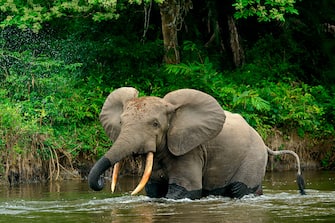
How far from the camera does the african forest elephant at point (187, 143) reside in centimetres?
1123

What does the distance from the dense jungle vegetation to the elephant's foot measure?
482cm

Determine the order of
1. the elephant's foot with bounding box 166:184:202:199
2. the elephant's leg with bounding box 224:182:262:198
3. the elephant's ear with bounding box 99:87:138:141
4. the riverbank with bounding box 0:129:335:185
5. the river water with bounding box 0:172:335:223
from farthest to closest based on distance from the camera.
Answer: the riverbank with bounding box 0:129:335:185
the elephant's leg with bounding box 224:182:262:198
the elephant's ear with bounding box 99:87:138:141
the elephant's foot with bounding box 166:184:202:199
the river water with bounding box 0:172:335:223

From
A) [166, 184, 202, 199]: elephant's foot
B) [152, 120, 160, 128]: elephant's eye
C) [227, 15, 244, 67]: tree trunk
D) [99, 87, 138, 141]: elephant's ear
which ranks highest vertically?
[227, 15, 244, 67]: tree trunk

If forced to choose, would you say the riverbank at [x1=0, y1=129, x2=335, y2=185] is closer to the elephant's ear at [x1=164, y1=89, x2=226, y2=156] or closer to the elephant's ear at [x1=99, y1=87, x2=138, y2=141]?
the elephant's ear at [x1=99, y1=87, x2=138, y2=141]

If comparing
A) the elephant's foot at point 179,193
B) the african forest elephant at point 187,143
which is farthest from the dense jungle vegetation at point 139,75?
the elephant's foot at point 179,193

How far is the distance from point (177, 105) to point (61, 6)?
7408 millimetres

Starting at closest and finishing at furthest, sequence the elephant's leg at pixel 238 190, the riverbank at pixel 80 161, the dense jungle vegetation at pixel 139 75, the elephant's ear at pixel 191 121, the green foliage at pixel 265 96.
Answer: the elephant's ear at pixel 191 121 → the elephant's leg at pixel 238 190 → the riverbank at pixel 80 161 → the dense jungle vegetation at pixel 139 75 → the green foliage at pixel 265 96

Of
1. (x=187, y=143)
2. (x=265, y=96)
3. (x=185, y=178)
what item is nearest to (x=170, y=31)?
(x=265, y=96)

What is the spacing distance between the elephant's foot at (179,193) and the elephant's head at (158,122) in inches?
17.5

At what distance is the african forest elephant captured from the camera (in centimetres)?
1123

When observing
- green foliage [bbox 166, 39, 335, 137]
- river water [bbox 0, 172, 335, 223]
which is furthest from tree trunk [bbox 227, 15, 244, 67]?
river water [bbox 0, 172, 335, 223]

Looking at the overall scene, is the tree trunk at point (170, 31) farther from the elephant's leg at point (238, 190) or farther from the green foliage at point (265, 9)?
the elephant's leg at point (238, 190)

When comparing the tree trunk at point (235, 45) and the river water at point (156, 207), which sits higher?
the tree trunk at point (235, 45)

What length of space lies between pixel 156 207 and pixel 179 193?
882 mm
